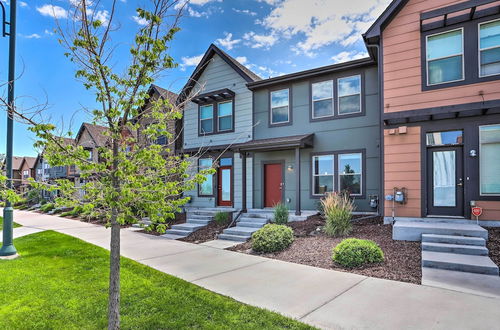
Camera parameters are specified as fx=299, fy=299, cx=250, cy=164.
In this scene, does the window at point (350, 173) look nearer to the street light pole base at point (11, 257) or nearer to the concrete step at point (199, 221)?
the concrete step at point (199, 221)

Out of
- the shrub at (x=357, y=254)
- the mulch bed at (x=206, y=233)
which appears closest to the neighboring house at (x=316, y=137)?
the mulch bed at (x=206, y=233)

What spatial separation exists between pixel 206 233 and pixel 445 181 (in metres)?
7.27

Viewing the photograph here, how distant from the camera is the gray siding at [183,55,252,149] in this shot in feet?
42.0

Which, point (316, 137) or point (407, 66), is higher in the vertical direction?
point (407, 66)

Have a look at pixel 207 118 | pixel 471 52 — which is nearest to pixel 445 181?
pixel 471 52

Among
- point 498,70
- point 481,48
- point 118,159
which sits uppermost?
point 481,48

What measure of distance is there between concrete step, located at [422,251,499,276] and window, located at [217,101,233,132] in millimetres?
9350

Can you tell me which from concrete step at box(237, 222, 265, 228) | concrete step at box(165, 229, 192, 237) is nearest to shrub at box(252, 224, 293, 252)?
concrete step at box(237, 222, 265, 228)

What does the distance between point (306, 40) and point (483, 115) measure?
7.31m

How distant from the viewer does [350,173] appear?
34.1 feet

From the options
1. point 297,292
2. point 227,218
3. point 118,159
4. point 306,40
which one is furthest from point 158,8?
point 306,40

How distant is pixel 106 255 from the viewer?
7.00 meters

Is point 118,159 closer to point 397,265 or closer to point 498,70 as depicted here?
point 397,265

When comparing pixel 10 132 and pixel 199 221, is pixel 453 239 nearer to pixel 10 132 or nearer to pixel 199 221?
pixel 199 221
